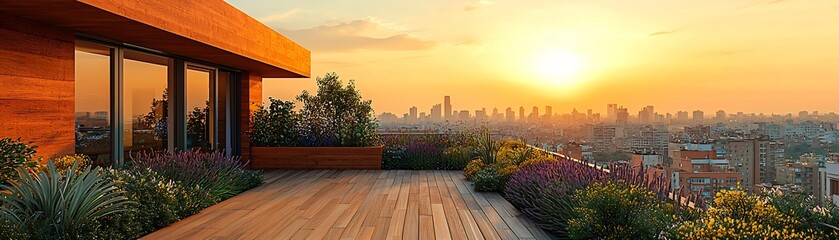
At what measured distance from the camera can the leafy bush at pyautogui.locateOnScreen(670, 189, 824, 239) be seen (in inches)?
126

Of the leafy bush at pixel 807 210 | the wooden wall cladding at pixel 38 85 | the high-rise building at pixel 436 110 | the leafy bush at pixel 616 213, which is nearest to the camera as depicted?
the leafy bush at pixel 807 210

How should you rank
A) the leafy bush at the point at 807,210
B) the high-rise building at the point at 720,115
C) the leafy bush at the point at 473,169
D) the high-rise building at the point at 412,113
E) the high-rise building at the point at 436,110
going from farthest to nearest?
the high-rise building at the point at 412,113
the high-rise building at the point at 436,110
the leafy bush at the point at 473,169
the high-rise building at the point at 720,115
the leafy bush at the point at 807,210

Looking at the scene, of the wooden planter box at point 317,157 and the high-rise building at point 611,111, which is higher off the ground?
the high-rise building at point 611,111

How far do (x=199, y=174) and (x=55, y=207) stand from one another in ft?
7.80

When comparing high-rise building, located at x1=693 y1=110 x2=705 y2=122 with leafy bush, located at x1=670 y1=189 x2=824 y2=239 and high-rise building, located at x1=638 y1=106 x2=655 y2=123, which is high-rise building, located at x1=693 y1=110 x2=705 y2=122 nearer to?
high-rise building, located at x1=638 y1=106 x2=655 y2=123

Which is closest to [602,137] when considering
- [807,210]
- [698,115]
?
[698,115]

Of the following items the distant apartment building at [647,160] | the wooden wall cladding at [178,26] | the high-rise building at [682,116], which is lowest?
the distant apartment building at [647,160]

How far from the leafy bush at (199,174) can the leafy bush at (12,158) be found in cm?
120

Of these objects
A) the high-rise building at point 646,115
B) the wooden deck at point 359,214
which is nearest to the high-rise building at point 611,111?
the high-rise building at point 646,115

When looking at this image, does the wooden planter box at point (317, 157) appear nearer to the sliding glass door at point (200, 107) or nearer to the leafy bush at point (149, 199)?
the sliding glass door at point (200, 107)

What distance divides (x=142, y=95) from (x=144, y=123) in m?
0.37

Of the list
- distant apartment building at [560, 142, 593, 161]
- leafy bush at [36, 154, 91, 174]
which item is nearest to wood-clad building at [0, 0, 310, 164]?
leafy bush at [36, 154, 91, 174]

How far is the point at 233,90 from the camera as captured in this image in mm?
11055

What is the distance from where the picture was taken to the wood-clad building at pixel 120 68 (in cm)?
536
